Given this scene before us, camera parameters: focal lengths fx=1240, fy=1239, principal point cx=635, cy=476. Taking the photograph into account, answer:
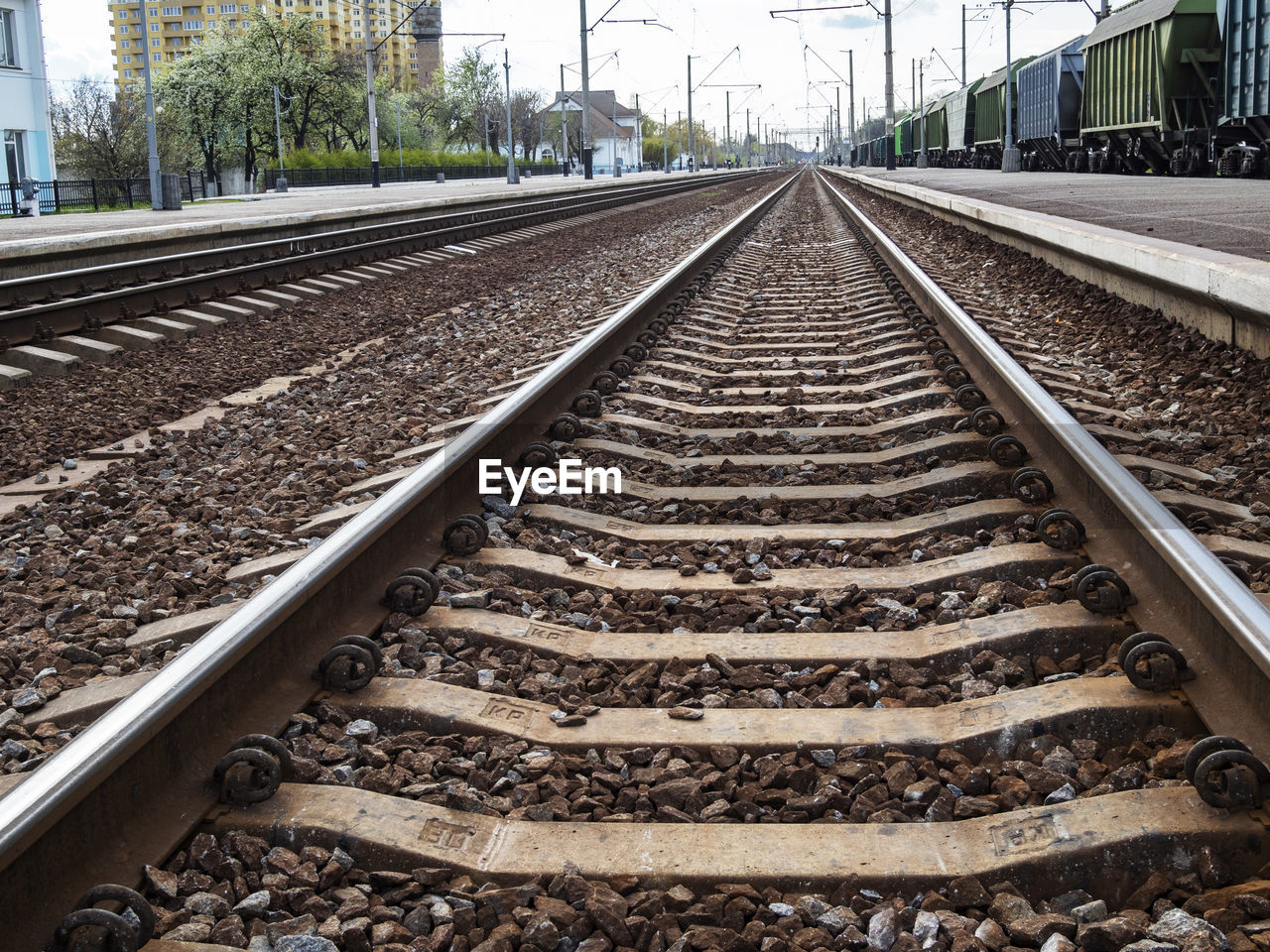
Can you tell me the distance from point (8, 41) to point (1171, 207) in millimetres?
41855

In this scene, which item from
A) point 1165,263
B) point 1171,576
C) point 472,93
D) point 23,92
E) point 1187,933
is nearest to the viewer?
Answer: point 1187,933

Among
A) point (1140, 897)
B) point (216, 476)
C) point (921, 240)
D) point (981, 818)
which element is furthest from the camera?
point (921, 240)

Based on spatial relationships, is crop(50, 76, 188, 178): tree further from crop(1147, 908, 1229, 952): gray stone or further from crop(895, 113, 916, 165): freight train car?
crop(1147, 908, 1229, 952): gray stone

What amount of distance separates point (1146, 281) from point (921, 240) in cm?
820

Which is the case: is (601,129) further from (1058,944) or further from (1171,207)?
(1058,944)

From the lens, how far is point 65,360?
24.7ft

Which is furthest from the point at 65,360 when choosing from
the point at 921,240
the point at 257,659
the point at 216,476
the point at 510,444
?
the point at 921,240

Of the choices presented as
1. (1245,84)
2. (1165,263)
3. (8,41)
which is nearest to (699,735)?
(1165,263)

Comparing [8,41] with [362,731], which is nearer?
[362,731]

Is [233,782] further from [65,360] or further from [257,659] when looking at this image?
[65,360]

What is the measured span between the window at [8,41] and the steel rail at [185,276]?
3091 cm

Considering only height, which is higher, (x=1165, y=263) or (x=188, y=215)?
(x=188, y=215)

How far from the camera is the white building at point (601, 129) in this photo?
127 m

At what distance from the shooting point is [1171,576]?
9.07 ft
